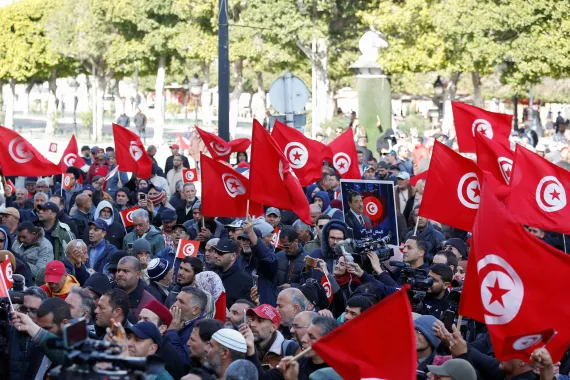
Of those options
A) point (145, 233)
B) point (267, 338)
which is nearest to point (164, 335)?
point (267, 338)

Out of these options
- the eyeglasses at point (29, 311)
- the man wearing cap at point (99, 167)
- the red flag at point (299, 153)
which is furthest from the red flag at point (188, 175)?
the eyeglasses at point (29, 311)

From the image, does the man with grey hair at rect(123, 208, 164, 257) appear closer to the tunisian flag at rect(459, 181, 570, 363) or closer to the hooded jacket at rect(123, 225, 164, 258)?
the hooded jacket at rect(123, 225, 164, 258)

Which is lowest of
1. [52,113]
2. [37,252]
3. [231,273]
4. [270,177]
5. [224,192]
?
[37,252]

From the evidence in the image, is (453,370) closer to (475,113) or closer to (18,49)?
(475,113)

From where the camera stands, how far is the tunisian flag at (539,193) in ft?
34.7

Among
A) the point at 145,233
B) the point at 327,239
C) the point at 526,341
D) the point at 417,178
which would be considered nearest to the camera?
the point at 526,341

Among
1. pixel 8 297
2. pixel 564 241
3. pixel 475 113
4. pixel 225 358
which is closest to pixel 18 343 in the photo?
pixel 8 297

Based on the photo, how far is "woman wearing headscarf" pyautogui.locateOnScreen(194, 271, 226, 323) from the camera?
837cm

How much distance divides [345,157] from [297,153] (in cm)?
186

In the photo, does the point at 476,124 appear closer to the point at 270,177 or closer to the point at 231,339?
the point at 270,177

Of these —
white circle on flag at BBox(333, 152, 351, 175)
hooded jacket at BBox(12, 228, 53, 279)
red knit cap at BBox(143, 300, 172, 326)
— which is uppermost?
white circle on flag at BBox(333, 152, 351, 175)

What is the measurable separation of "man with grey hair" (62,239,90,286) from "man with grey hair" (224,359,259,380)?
4.67 metres

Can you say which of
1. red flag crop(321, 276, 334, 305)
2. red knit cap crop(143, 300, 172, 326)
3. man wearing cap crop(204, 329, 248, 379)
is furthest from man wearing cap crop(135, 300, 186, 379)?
red flag crop(321, 276, 334, 305)

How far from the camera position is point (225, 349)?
6.40 m
